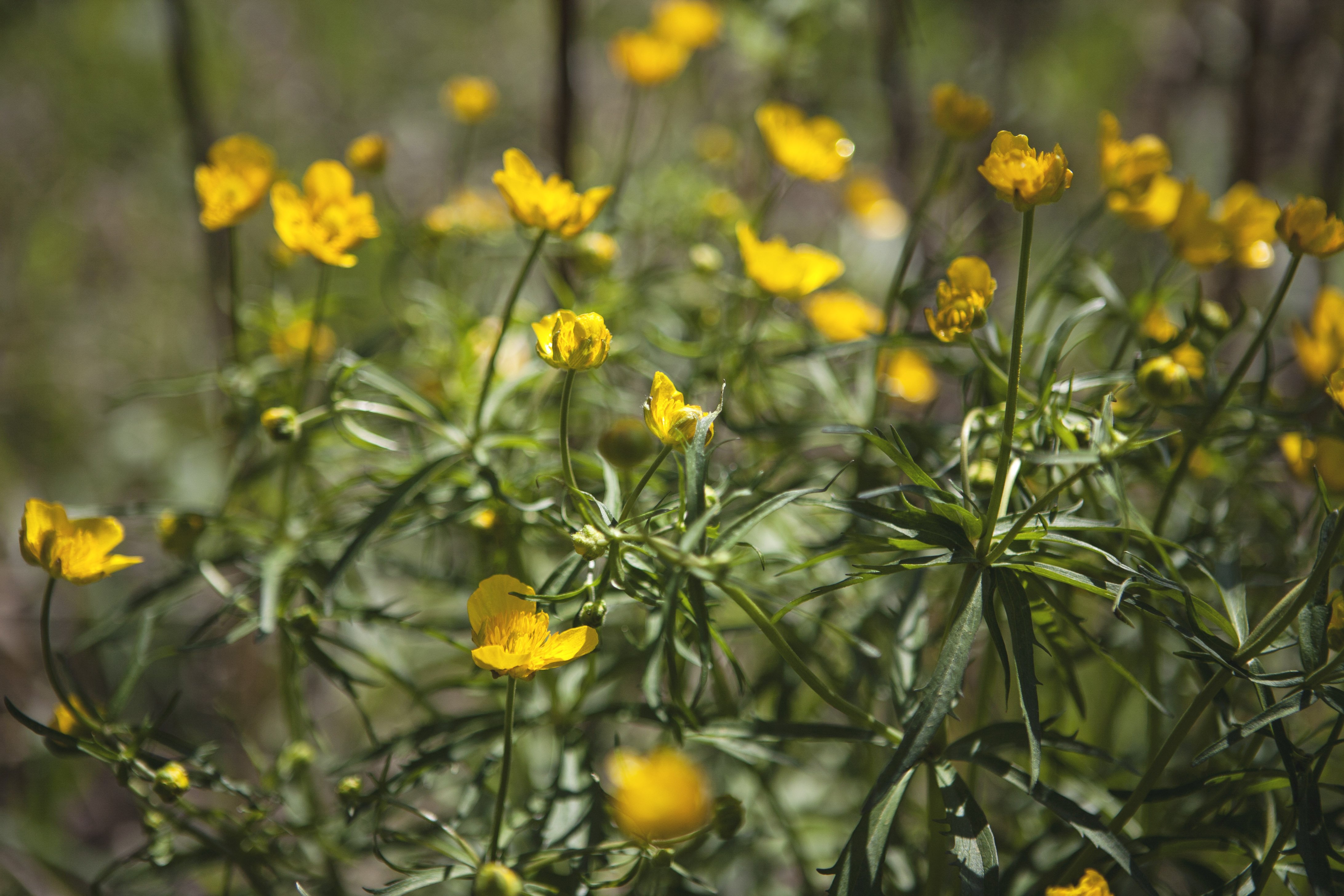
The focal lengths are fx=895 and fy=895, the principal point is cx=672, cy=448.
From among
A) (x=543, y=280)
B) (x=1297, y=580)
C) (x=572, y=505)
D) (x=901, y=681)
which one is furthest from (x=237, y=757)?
(x=1297, y=580)

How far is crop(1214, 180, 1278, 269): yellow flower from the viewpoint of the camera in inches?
43.7

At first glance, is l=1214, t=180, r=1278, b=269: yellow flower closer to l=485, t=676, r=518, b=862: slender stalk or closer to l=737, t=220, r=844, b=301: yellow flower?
l=737, t=220, r=844, b=301: yellow flower

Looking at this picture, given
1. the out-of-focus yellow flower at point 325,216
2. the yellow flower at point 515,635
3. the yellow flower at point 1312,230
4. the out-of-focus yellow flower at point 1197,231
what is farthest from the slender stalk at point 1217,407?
the out-of-focus yellow flower at point 325,216

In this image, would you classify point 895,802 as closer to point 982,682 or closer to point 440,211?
point 982,682

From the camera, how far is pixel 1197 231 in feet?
3.54

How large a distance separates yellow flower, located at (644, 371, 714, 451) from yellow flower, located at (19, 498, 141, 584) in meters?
0.51

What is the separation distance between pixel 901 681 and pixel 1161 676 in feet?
1.80

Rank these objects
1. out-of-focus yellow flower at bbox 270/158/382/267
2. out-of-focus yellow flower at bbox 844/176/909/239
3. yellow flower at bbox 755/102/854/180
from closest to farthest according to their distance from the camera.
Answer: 1. out-of-focus yellow flower at bbox 270/158/382/267
2. yellow flower at bbox 755/102/854/180
3. out-of-focus yellow flower at bbox 844/176/909/239

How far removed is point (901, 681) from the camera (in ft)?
3.05

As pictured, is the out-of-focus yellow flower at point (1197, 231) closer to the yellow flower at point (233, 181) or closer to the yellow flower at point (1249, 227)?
the yellow flower at point (1249, 227)

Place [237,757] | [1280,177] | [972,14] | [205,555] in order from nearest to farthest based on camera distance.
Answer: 1. [205,555]
2. [237,757]
3. [1280,177]
4. [972,14]

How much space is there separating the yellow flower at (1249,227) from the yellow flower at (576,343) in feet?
2.63

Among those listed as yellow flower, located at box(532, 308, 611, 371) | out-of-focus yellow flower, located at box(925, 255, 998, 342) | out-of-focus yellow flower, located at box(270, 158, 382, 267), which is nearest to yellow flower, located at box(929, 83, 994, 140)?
out-of-focus yellow flower, located at box(925, 255, 998, 342)

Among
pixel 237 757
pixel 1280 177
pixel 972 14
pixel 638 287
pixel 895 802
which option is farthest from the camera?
pixel 972 14
